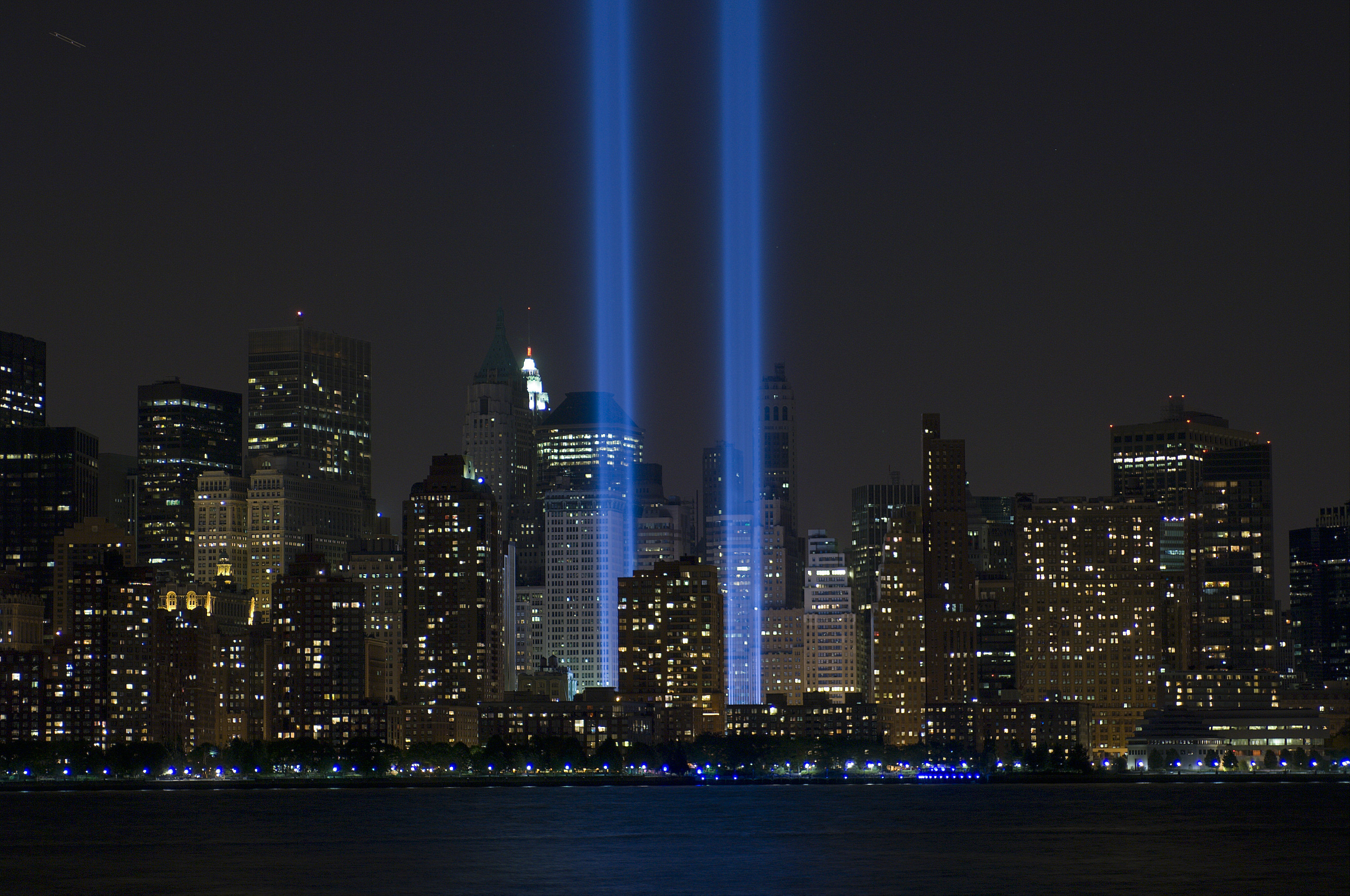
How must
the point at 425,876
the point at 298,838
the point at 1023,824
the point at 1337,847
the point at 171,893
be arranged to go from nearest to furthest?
the point at 171,893
the point at 425,876
the point at 1337,847
the point at 298,838
the point at 1023,824

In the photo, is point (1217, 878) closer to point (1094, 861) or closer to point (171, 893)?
point (1094, 861)

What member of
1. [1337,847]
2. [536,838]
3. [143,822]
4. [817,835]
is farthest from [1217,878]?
[143,822]

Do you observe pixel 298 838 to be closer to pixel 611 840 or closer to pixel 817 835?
pixel 611 840

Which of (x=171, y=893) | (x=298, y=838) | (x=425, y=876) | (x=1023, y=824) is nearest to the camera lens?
(x=171, y=893)

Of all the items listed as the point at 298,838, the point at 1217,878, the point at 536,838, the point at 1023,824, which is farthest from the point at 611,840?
the point at 1217,878

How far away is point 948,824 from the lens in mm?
189500

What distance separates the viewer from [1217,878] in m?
136

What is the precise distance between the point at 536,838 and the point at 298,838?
57.4 ft

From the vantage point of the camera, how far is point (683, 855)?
15550 cm

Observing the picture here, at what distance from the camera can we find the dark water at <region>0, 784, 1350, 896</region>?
13375cm

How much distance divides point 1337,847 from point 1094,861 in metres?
A: 23.8

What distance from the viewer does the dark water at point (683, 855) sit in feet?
439

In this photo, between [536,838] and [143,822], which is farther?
[143,822]

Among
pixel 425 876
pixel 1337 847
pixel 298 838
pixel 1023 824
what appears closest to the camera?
A: pixel 425 876
